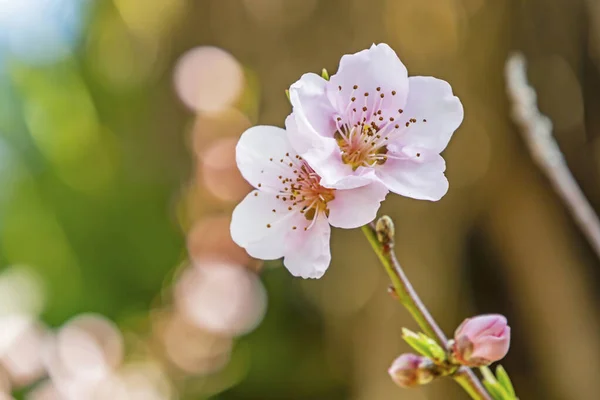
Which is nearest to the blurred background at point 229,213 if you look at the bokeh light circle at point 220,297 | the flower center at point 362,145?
the bokeh light circle at point 220,297

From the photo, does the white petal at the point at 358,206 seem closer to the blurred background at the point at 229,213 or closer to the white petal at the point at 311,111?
the white petal at the point at 311,111

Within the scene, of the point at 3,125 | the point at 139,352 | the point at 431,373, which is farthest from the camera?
the point at 3,125

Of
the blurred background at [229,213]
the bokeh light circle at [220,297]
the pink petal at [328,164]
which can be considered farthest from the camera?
the bokeh light circle at [220,297]

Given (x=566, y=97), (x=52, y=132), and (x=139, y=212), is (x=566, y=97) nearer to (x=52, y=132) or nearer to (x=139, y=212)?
(x=139, y=212)

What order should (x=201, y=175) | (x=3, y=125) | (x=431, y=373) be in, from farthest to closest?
(x=3, y=125), (x=201, y=175), (x=431, y=373)

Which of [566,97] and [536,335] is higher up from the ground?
[566,97]

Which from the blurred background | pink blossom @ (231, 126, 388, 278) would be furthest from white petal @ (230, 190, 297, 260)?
the blurred background

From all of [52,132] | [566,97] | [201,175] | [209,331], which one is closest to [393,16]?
[566,97]
